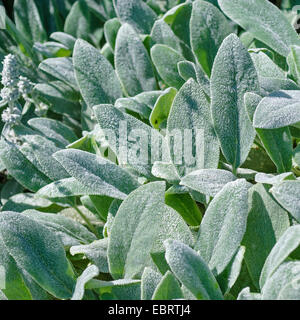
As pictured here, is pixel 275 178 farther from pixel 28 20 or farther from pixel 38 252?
pixel 28 20

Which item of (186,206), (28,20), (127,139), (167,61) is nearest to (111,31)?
(167,61)

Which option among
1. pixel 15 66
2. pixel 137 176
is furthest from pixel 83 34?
pixel 137 176

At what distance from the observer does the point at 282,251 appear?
82 centimetres

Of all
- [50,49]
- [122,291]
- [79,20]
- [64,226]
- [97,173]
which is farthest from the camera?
[79,20]

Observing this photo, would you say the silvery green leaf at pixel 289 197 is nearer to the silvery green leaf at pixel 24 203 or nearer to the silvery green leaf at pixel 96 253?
the silvery green leaf at pixel 96 253

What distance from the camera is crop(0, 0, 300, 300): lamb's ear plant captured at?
901 millimetres

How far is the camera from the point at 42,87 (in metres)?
1.54

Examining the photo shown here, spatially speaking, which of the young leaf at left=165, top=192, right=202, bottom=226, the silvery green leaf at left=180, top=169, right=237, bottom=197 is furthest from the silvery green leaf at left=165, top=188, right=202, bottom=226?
the silvery green leaf at left=180, top=169, right=237, bottom=197

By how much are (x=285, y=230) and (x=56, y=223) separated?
50cm

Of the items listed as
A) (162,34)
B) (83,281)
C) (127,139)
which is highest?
(162,34)

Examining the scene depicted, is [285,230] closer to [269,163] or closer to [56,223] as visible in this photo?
[269,163]

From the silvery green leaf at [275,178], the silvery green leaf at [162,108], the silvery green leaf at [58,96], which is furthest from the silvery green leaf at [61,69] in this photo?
the silvery green leaf at [275,178]

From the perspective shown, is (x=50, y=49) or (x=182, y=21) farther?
(x=50, y=49)

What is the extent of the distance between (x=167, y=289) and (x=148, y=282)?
0.17 feet
